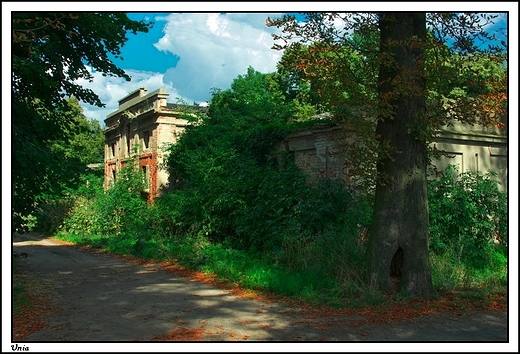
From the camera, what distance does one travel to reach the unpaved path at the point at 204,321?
21.6 feet

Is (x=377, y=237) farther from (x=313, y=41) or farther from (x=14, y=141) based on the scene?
(x=14, y=141)

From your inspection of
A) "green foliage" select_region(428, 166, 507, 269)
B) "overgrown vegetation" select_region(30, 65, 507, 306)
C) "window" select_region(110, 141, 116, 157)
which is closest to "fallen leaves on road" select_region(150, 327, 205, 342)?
"overgrown vegetation" select_region(30, 65, 507, 306)

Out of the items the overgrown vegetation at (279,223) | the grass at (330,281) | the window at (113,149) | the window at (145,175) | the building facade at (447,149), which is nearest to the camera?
the grass at (330,281)

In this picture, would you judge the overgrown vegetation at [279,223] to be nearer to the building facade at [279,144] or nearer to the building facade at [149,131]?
the building facade at [279,144]

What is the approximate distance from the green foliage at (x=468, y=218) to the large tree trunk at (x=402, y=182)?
3340mm

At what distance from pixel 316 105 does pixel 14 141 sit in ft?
82.6

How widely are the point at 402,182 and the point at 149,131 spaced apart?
65.0ft

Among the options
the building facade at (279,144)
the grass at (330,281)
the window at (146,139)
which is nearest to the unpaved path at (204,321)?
the grass at (330,281)

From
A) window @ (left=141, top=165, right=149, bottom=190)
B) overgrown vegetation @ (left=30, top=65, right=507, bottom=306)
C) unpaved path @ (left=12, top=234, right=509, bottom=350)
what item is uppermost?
window @ (left=141, top=165, right=149, bottom=190)

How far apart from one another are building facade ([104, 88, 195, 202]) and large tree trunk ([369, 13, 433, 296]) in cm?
1474

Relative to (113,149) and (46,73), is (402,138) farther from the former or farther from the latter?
(113,149)

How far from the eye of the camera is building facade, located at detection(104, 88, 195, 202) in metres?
25.3

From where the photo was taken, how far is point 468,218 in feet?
41.8

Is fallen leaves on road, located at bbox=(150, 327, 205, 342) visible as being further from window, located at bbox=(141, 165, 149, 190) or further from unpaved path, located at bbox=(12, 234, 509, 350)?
window, located at bbox=(141, 165, 149, 190)
